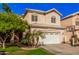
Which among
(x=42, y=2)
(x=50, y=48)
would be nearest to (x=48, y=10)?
(x=42, y=2)

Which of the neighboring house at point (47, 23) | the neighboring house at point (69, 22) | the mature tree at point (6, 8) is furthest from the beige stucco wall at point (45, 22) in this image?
the mature tree at point (6, 8)

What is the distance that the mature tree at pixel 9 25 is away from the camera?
8031 mm

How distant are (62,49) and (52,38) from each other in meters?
0.38

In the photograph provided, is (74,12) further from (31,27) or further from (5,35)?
(5,35)

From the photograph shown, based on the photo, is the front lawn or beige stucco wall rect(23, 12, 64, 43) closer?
the front lawn

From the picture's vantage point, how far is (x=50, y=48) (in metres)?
8.13

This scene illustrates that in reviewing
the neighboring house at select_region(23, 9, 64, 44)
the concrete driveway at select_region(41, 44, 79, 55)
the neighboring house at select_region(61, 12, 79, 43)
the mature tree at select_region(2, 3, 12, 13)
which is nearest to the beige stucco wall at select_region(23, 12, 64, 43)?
the neighboring house at select_region(23, 9, 64, 44)

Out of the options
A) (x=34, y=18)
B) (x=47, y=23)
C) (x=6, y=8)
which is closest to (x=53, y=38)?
(x=47, y=23)

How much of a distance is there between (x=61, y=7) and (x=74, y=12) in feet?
0.96

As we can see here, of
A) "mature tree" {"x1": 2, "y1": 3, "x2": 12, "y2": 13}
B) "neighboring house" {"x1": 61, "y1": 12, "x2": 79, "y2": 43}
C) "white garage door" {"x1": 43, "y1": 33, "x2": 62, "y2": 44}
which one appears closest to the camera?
"mature tree" {"x1": 2, "y1": 3, "x2": 12, "y2": 13}

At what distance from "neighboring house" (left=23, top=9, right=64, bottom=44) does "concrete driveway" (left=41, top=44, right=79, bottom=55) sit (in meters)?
0.11

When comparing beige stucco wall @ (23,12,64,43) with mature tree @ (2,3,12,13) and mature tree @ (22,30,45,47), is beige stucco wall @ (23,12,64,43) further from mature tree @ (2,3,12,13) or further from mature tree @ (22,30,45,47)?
mature tree @ (2,3,12,13)

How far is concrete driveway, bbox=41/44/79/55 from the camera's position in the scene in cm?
802

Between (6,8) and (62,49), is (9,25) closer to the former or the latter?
(6,8)
